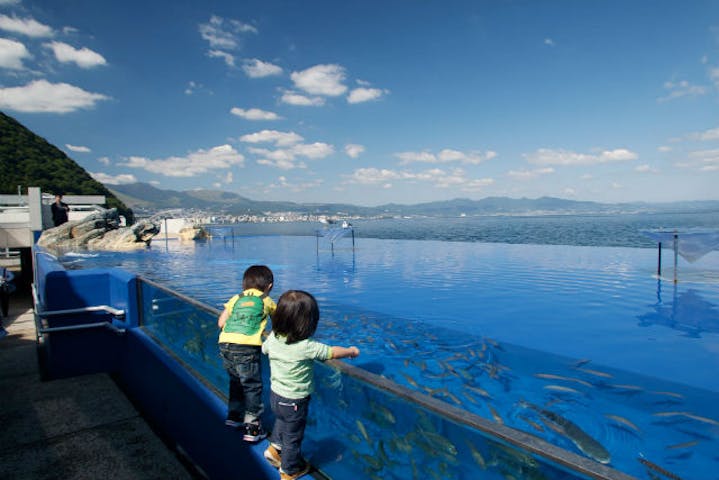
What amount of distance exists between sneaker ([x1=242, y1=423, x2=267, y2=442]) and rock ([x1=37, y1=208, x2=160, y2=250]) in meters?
27.3

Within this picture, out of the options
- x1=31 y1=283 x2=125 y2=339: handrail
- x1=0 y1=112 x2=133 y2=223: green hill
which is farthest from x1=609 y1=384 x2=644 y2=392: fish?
x1=0 y1=112 x2=133 y2=223: green hill

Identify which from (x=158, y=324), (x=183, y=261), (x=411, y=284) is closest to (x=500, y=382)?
(x=158, y=324)

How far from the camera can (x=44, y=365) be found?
5.02m

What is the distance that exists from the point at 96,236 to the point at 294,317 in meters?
30.7

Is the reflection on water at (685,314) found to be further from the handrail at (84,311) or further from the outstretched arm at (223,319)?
the handrail at (84,311)

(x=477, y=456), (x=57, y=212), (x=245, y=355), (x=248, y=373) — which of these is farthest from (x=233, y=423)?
(x=57, y=212)

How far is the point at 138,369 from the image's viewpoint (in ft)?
15.2

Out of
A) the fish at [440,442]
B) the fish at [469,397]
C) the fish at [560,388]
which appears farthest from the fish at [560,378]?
the fish at [440,442]

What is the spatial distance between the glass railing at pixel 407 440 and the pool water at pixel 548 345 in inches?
1.6

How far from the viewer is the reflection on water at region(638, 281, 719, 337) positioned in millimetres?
7082

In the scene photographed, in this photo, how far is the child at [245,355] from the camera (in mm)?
2639

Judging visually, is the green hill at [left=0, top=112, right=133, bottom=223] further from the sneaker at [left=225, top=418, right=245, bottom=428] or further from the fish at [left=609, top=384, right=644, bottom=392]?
the fish at [left=609, top=384, right=644, bottom=392]

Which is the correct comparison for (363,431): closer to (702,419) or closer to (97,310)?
(702,419)

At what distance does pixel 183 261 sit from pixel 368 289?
11070 mm
